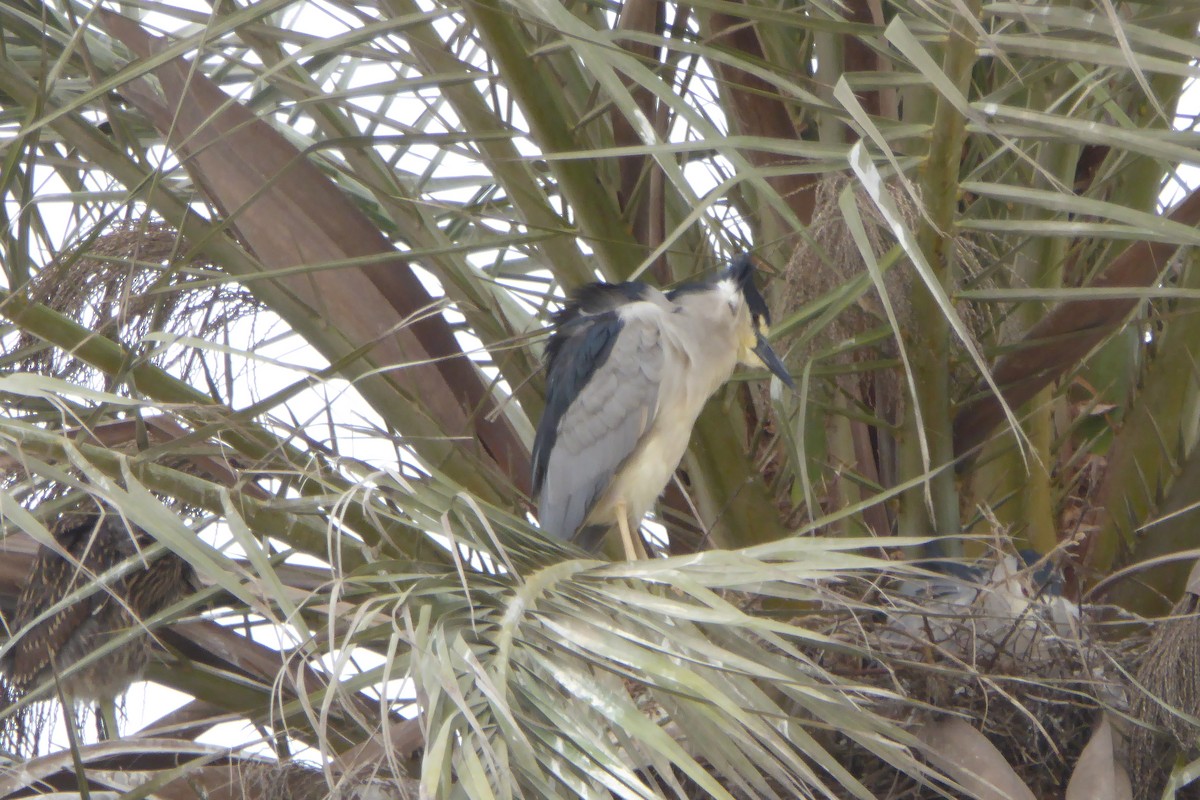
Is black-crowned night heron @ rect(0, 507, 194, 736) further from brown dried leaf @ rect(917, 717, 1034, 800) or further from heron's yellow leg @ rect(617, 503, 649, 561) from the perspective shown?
brown dried leaf @ rect(917, 717, 1034, 800)

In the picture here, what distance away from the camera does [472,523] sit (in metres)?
1.45

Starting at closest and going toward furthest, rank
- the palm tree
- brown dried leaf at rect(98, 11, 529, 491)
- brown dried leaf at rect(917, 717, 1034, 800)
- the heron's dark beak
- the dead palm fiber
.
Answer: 1. the palm tree
2. brown dried leaf at rect(917, 717, 1034, 800)
3. the dead palm fiber
4. brown dried leaf at rect(98, 11, 529, 491)
5. the heron's dark beak

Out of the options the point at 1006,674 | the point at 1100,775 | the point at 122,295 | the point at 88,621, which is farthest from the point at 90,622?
the point at 1100,775

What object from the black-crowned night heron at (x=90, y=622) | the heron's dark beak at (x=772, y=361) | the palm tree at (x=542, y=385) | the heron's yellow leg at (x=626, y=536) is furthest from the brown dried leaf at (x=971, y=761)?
the black-crowned night heron at (x=90, y=622)

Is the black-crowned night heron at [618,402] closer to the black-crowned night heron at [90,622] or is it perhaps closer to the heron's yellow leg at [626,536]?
the heron's yellow leg at [626,536]

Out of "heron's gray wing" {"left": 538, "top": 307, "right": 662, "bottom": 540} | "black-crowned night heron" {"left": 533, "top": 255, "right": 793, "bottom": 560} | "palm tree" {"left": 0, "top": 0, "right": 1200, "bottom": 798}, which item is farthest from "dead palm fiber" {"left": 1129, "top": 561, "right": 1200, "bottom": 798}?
"heron's gray wing" {"left": 538, "top": 307, "right": 662, "bottom": 540}

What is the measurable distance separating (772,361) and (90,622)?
1423 millimetres

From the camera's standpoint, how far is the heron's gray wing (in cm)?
251

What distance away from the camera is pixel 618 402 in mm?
2545

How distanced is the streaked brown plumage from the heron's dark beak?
115 centimetres

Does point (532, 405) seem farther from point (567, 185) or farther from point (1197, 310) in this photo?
point (1197, 310)

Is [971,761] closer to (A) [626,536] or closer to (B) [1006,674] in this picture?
(B) [1006,674]

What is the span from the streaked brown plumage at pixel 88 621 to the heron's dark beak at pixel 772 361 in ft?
3.78

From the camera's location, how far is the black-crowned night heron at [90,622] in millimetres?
2496
